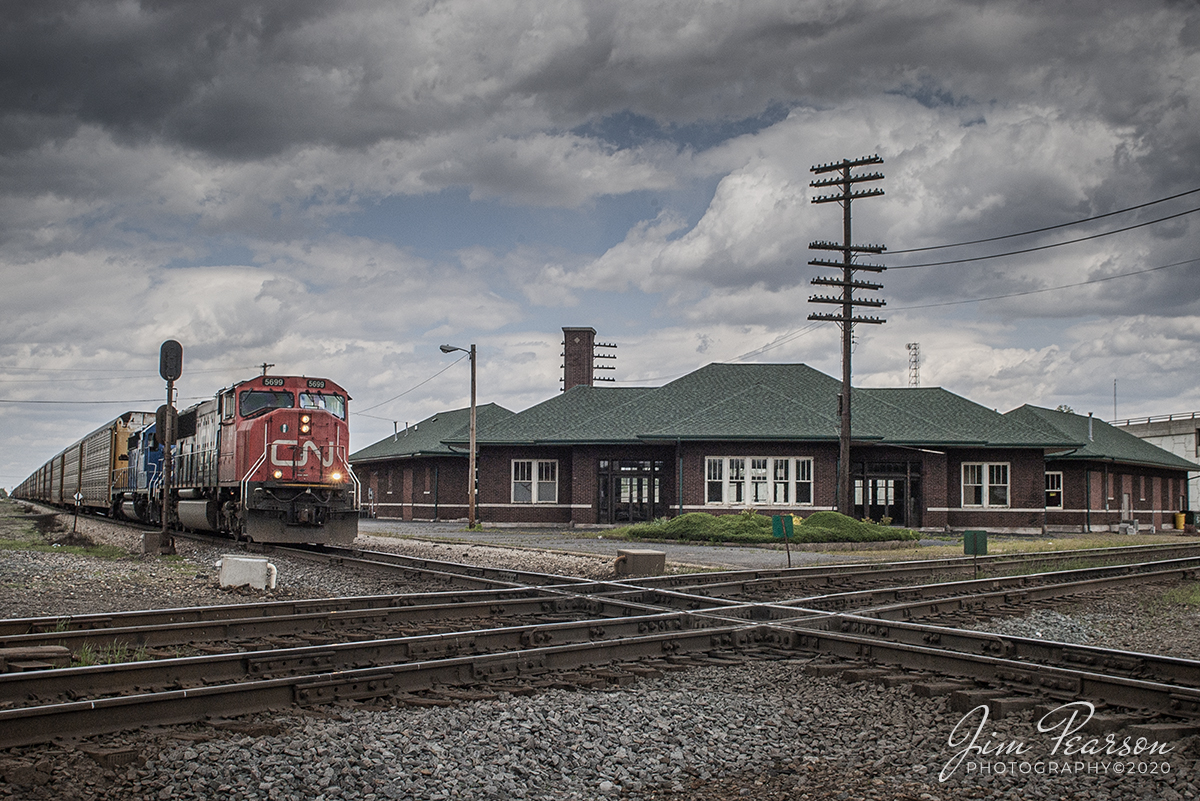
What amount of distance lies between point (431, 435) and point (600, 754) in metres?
43.2

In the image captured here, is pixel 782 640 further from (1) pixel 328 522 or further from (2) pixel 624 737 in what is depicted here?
(1) pixel 328 522

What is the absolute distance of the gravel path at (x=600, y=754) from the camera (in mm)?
5051

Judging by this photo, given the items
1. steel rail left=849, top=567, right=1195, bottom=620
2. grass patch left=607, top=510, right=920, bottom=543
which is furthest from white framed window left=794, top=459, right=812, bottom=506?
steel rail left=849, top=567, right=1195, bottom=620

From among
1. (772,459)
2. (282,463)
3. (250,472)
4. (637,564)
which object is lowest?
(637,564)

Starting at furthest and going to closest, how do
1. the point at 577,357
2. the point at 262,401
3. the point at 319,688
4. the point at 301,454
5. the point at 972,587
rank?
the point at 577,357 < the point at 262,401 < the point at 301,454 < the point at 972,587 < the point at 319,688

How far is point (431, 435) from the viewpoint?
48.1 metres

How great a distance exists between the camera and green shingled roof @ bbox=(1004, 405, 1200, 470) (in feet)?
132

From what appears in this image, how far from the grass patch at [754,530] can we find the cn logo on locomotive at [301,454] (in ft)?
31.1

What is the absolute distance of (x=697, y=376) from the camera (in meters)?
41.4

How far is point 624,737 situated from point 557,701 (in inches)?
36.4

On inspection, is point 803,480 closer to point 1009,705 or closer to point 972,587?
point 972,587

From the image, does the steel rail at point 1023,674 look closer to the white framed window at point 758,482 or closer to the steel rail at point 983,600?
the steel rail at point 983,600

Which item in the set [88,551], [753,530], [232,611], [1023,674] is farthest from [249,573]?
[753,530]
